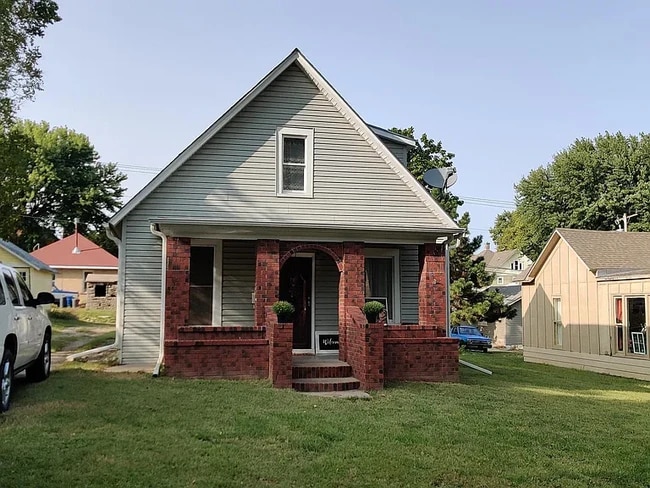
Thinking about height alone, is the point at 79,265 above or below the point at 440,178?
below

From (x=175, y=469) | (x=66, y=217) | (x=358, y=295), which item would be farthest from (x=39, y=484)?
(x=66, y=217)

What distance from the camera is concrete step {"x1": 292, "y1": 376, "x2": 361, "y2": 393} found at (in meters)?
9.91

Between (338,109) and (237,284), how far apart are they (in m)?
4.62

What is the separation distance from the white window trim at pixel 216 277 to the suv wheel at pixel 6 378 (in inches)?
220

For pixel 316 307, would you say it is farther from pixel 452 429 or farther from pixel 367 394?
pixel 452 429

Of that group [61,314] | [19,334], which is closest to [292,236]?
[19,334]

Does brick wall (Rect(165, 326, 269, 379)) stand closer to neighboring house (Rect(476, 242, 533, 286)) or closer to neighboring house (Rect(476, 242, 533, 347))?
neighboring house (Rect(476, 242, 533, 347))

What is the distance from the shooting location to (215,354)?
1040 cm

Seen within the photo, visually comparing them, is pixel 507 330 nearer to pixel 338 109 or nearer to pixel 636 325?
pixel 636 325

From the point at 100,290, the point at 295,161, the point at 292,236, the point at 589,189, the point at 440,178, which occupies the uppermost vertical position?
the point at 589,189

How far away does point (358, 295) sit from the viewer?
11.6 m

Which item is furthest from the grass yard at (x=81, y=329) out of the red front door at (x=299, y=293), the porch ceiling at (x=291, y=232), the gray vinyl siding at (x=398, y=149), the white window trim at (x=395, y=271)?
the gray vinyl siding at (x=398, y=149)

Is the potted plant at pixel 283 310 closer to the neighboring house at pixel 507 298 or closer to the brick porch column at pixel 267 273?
the brick porch column at pixel 267 273

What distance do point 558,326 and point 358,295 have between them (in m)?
10.4
